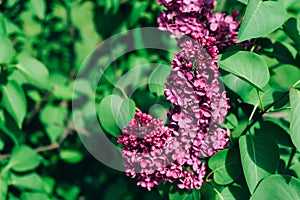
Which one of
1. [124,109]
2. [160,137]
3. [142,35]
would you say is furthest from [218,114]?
[142,35]

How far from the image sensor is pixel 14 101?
4.99 feet

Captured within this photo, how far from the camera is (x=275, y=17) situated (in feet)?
3.60

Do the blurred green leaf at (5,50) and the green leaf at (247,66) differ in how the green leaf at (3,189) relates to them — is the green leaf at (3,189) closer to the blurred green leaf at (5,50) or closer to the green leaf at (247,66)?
the blurred green leaf at (5,50)

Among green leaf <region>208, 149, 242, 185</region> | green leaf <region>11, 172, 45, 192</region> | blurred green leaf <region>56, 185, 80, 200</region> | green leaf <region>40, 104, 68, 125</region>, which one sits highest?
green leaf <region>208, 149, 242, 185</region>

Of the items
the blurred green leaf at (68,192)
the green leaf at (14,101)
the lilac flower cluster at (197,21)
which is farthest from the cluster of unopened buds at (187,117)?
the blurred green leaf at (68,192)

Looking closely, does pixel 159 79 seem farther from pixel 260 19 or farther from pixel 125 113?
pixel 260 19

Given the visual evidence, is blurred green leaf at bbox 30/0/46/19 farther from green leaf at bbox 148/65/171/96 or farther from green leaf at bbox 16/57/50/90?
green leaf at bbox 148/65/171/96

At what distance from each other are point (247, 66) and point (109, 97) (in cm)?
35

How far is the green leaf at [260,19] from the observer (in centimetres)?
103

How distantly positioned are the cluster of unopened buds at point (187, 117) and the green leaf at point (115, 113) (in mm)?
26

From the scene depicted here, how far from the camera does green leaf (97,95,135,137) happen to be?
3.90 ft

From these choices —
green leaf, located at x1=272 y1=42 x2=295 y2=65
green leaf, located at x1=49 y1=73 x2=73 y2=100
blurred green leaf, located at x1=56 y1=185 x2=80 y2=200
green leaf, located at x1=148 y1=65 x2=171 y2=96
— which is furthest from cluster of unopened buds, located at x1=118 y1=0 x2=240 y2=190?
blurred green leaf, located at x1=56 y1=185 x2=80 y2=200

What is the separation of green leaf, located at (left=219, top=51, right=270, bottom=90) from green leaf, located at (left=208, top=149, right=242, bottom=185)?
18cm

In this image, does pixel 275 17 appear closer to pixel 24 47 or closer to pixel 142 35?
pixel 142 35
